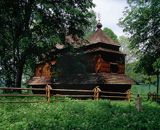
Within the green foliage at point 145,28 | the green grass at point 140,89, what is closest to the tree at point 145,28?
the green foliage at point 145,28

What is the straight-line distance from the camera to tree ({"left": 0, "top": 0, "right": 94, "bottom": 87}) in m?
31.4

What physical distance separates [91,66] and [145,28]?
26.0 ft

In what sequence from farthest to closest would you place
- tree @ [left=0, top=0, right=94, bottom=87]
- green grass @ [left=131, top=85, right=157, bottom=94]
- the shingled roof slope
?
green grass @ [left=131, top=85, right=157, bottom=94] < the shingled roof slope < tree @ [left=0, top=0, right=94, bottom=87]

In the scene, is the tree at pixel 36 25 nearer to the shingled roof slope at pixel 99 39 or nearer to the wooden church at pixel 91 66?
the wooden church at pixel 91 66

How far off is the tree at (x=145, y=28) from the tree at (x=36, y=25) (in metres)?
5.62

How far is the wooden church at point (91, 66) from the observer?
3628 cm

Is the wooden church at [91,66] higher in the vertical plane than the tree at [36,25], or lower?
lower

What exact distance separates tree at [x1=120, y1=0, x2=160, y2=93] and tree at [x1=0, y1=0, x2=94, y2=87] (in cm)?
562

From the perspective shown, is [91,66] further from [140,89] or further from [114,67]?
[140,89]

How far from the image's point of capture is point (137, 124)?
14391mm

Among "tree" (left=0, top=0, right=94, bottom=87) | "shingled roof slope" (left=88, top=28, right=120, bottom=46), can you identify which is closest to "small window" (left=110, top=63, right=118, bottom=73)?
"shingled roof slope" (left=88, top=28, right=120, bottom=46)

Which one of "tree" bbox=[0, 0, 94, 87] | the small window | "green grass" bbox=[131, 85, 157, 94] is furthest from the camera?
"green grass" bbox=[131, 85, 157, 94]

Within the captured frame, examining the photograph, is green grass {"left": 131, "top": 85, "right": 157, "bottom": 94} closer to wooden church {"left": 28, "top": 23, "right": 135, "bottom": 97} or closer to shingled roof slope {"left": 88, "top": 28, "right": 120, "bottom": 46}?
wooden church {"left": 28, "top": 23, "right": 135, "bottom": 97}

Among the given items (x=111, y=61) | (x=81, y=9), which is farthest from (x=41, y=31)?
(x=111, y=61)
